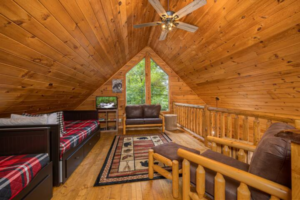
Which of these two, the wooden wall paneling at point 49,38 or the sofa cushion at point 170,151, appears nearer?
the wooden wall paneling at point 49,38

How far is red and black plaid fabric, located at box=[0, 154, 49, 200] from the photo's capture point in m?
0.90

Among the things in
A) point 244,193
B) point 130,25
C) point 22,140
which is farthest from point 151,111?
point 244,193

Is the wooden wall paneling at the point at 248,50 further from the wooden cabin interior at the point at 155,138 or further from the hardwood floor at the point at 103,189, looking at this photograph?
the hardwood floor at the point at 103,189

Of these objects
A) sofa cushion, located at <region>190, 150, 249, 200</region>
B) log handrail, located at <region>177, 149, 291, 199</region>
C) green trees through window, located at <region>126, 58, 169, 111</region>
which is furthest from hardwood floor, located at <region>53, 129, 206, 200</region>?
green trees through window, located at <region>126, 58, 169, 111</region>

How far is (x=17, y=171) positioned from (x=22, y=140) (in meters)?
0.48

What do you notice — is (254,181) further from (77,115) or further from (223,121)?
(77,115)

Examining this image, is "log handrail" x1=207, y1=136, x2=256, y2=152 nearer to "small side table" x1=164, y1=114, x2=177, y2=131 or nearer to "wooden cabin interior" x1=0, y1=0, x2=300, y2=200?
"wooden cabin interior" x1=0, y1=0, x2=300, y2=200

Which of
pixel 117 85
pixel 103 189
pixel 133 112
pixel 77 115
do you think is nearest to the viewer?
pixel 103 189

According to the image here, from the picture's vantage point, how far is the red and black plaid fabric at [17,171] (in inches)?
35.3

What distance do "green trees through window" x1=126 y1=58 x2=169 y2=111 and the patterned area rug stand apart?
2.07 meters

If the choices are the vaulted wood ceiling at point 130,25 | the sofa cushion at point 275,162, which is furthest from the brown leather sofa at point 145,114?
the sofa cushion at point 275,162

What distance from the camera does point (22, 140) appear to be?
135cm

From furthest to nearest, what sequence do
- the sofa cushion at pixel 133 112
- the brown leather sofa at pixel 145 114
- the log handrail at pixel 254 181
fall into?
the sofa cushion at pixel 133 112, the brown leather sofa at pixel 145 114, the log handrail at pixel 254 181

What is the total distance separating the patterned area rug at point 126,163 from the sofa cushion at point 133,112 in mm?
1106
